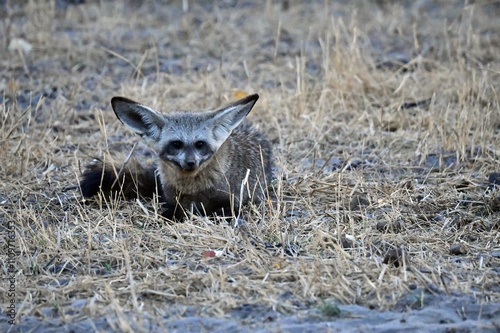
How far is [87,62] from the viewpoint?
9352 millimetres

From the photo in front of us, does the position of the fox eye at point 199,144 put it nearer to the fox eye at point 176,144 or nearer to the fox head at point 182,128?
the fox head at point 182,128

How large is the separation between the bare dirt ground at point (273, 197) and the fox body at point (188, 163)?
244mm

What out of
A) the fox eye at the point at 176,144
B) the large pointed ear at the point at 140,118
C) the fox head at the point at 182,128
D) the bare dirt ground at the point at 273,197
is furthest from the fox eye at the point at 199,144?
the bare dirt ground at the point at 273,197

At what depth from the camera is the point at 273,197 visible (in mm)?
5777

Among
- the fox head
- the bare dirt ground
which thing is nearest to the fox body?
the fox head

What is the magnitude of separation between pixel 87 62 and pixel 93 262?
582cm

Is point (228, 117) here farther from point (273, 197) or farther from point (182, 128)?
point (273, 197)

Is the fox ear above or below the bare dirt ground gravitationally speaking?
above

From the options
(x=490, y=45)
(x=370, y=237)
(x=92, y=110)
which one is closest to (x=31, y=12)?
(x=92, y=110)

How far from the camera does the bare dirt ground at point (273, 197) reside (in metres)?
3.52

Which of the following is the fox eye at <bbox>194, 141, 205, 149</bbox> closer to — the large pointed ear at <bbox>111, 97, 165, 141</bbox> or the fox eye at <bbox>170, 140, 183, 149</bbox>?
the fox eye at <bbox>170, 140, 183, 149</bbox>

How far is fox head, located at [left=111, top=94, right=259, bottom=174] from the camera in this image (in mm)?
5059

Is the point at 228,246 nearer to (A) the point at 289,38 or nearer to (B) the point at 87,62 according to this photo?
(B) the point at 87,62

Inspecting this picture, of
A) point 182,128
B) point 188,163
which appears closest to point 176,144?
point 182,128
